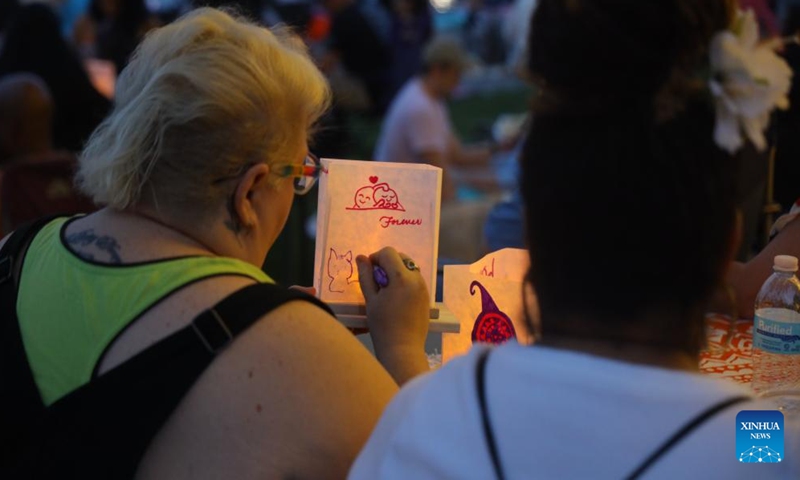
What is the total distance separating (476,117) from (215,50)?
968 cm

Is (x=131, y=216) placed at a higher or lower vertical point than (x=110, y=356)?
higher

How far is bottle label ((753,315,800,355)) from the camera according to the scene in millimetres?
1749

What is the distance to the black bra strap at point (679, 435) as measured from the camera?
893 mm

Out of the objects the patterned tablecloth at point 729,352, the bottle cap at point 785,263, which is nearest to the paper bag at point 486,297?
the patterned tablecloth at point 729,352

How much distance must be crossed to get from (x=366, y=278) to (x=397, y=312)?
9 centimetres

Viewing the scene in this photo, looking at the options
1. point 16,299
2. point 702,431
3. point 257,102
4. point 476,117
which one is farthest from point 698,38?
point 476,117

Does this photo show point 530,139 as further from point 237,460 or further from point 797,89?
point 797,89

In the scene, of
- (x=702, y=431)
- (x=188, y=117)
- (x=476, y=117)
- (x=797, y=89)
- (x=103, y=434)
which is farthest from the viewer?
(x=476, y=117)

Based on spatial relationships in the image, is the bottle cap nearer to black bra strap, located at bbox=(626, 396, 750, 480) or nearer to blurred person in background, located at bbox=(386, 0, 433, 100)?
black bra strap, located at bbox=(626, 396, 750, 480)

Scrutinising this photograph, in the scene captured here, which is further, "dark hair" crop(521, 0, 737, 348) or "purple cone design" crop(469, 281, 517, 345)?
"purple cone design" crop(469, 281, 517, 345)

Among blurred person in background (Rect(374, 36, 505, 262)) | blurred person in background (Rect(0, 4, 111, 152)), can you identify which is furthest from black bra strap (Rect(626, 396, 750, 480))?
blurred person in background (Rect(0, 4, 111, 152))

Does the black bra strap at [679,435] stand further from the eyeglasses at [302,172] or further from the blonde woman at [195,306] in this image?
the eyeglasses at [302,172]

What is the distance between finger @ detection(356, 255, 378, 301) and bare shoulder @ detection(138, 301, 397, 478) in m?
0.30

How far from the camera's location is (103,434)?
1256mm
